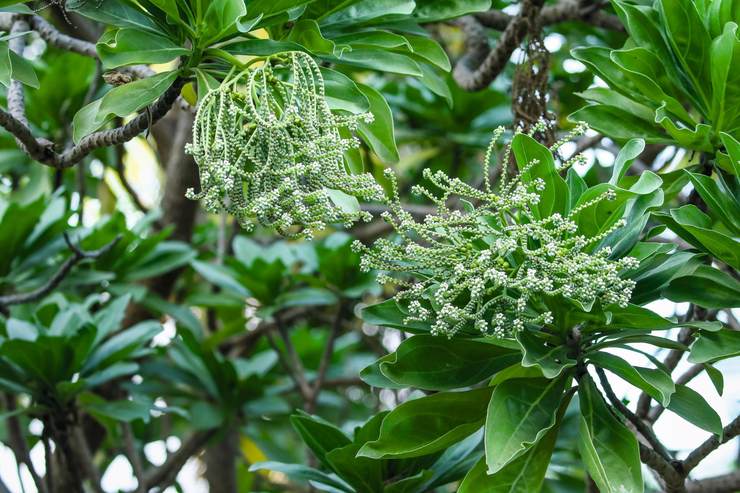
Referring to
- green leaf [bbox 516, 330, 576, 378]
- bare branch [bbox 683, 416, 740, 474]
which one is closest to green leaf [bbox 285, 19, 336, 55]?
green leaf [bbox 516, 330, 576, 378]

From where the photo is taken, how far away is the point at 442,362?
66.5 inches

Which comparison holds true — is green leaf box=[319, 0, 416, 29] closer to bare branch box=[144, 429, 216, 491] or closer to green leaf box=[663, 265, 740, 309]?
green leaf box=[663, 265, 740, 309]

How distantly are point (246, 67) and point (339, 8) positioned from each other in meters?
0.34

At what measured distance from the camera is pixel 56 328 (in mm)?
2660

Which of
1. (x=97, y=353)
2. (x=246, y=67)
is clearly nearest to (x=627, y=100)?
(x=246, y=67)

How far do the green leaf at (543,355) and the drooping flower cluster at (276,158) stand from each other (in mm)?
328

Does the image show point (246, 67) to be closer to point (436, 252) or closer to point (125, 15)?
point (125, 15)

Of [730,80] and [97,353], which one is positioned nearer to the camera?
[730,80]

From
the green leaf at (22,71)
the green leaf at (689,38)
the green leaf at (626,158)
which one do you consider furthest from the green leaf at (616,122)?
the green leaf at (22,71)

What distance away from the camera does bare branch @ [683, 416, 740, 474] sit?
171 centimetres

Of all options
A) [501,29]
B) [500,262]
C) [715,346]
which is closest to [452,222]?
[500,262]

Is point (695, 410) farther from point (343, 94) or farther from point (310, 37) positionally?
point (310, 37)

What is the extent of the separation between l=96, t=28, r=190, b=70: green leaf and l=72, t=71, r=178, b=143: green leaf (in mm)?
59

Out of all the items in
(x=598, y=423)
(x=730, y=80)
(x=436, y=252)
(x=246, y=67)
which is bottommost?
(x=598, y=423)
